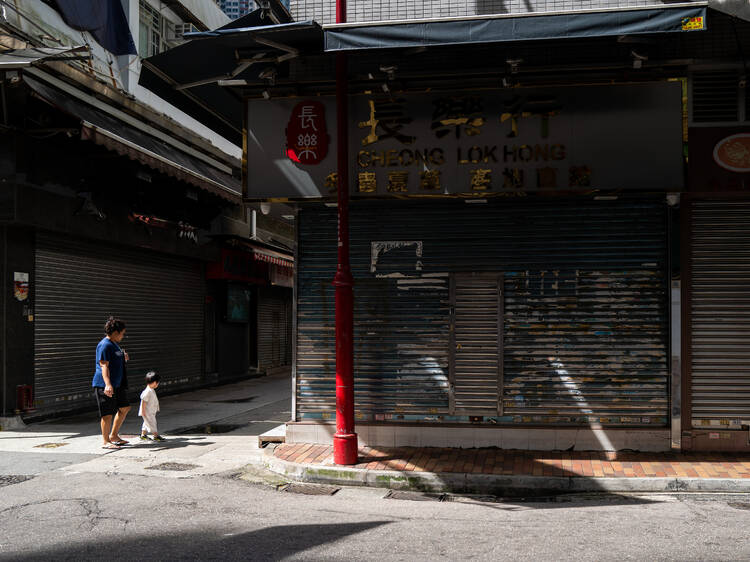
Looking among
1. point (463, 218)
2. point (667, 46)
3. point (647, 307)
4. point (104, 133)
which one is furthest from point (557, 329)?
point (104, 133)

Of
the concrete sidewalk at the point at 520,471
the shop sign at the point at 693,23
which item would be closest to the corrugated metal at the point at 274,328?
the concrete sidewalk at the point at 520,471

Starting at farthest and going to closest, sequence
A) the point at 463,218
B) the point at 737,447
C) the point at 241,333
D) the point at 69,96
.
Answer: the point at 241,333, the point at 69,96, the point at 463,218, the point at 737,447

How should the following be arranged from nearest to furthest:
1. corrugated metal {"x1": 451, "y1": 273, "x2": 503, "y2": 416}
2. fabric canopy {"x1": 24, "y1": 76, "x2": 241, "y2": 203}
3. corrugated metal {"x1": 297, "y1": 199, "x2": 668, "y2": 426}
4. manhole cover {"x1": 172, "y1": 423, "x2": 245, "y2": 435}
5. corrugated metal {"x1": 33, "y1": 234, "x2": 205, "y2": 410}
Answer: corrugated metal {"x1": 297, "y1": 199, "x2": 668, "y2": 426}, corrugated metal {"x1": 451, "y1": 273, "x2": 503, "y2": 416}, manhole cover {"x1": 172, "y1": 423, "x2": 245, "y2": 435}, fabric canopy {"x1": 24, "y1": 76, "x2": 241, "y2": 203}, corrugated metal {"x1": 33, "y1": 234, "x2": 205, "y2": 410}

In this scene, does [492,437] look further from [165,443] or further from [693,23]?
[693,23]

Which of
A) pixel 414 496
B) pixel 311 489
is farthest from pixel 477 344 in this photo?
pixel 311 489

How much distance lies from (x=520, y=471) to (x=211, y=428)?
614 cm

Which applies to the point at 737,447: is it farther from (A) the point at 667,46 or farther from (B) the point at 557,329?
(A) the point at 667,46

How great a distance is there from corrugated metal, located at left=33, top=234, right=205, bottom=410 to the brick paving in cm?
600

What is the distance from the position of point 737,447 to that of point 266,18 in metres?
8.53

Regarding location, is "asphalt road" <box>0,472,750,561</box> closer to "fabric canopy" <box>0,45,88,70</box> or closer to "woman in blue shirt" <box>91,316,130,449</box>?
"woman in blue shirt" <box>91,316,130,449</box>

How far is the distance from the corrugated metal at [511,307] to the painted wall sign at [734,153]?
92cm

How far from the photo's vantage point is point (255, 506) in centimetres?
689

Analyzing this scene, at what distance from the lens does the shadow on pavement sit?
16.9 ft

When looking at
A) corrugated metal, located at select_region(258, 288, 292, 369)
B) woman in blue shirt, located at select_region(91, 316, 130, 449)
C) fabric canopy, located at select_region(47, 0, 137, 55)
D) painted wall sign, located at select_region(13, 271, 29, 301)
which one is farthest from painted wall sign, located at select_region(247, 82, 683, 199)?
corrugated metal, located at select_region(258, 288, 292, 369)
